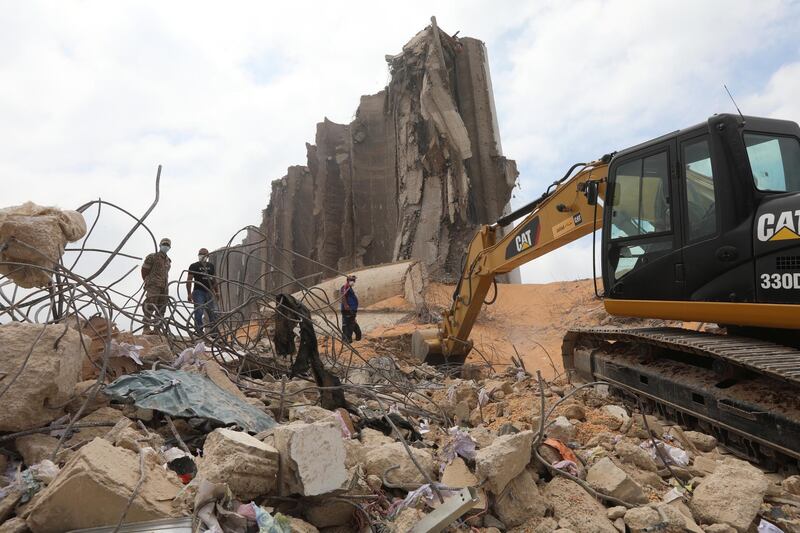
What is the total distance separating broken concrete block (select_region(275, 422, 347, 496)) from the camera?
237cm

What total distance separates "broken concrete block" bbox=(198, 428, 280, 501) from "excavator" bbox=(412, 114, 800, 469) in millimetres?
2956

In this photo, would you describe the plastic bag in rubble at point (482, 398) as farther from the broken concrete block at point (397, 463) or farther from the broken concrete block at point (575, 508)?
the broken concrete block at point (397, 463)

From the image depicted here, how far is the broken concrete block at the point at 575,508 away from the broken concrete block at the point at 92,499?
1.79 meters

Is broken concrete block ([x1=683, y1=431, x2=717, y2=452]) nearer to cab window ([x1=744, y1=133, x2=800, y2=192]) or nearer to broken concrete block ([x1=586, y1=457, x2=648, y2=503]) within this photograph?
broken concrete block ([x1=586, y1=457, x2=648, y2=503])

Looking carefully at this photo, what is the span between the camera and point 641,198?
17.5 feet

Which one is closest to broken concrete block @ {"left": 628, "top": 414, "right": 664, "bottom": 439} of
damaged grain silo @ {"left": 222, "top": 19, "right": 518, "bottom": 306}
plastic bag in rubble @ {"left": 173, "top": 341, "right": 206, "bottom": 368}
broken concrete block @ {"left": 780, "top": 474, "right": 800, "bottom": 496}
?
broken concrete block @ {"left": 780, "top": 474, "right": 800, "bottom": 496}

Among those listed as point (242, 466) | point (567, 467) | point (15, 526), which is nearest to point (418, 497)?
point (242, 466)

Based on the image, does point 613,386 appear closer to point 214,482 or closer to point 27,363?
point 214,482

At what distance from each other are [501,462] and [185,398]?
1.95 metres

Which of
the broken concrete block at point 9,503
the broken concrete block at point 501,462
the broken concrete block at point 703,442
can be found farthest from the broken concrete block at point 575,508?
the broken concrete block at point 9,503

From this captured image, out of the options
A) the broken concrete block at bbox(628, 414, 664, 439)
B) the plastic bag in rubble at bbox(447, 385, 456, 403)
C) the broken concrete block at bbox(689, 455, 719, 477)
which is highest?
the plastic bag in rubble at bbox(447, 385, 456, 403)

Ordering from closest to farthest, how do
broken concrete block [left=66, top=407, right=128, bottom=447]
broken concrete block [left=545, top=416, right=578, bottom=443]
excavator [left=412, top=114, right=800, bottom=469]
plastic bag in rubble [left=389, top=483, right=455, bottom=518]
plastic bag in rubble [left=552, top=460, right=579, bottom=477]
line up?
plastic bag in rubble [left=389, top=483, right=455, bottom=518]
broken concrete block [left=66, top=407, right=128, bottom=447]
plastic bag in rubble [left=552, top=460, right=579, bottom=477]
broken concrete block [left=545, top=416, right=578, bottom=443]
excavator [left=412, top=114, right=800, bottom=469]

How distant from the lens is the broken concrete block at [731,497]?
293 centimetres

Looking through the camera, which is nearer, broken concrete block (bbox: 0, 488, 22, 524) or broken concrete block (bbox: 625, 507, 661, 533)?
broken concrete block (bbox: 0, 488, 22, 524)
